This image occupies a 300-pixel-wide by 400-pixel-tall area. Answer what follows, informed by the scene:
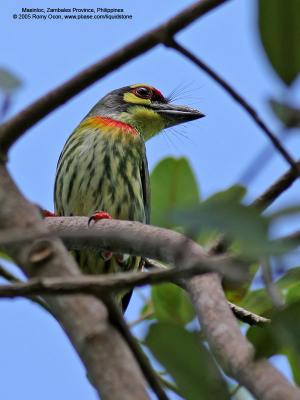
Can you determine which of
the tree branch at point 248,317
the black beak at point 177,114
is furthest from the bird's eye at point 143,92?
the tree branch at point 248,317

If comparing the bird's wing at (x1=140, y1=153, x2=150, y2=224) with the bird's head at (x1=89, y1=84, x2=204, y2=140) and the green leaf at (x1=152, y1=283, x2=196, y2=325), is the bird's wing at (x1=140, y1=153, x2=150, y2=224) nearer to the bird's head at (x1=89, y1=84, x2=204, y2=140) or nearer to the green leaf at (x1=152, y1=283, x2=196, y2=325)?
the bird's head at (x1=89, y1=84, x2=204, y2=140)

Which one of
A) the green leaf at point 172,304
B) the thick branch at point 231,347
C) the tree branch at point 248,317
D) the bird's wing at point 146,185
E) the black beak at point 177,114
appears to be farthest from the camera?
the black beak at point 177,114

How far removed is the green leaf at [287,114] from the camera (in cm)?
97

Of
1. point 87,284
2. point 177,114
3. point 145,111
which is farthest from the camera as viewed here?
point 145,111

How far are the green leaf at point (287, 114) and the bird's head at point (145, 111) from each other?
4.43 m

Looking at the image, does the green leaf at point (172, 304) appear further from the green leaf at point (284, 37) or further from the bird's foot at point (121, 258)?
the green leaf at point (284, 37)

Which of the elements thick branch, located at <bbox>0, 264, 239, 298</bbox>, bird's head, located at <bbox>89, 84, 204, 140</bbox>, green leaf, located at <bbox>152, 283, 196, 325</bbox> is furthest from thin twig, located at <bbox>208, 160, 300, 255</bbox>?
bird's head, located at <bbox>89, 84, 204, 140</bbox>

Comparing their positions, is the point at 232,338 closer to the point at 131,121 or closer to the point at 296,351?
the point at 296,351

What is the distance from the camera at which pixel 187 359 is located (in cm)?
124

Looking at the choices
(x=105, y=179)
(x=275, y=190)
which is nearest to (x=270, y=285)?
(x=275, y=190)

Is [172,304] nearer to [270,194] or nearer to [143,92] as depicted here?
[270,194]

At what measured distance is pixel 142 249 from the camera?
2.12 metres

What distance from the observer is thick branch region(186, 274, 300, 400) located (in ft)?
3.81

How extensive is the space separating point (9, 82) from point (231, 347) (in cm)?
57
